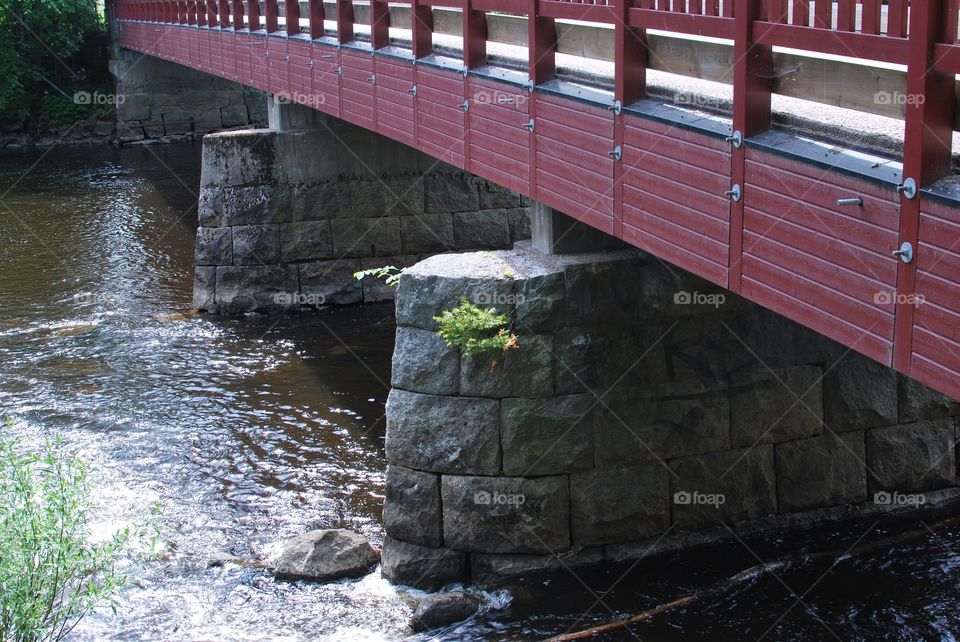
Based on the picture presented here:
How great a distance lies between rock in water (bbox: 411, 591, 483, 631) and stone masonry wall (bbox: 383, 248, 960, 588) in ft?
1.39

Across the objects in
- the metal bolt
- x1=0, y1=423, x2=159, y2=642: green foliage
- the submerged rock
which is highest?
the metal bolt

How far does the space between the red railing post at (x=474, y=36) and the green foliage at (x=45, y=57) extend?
2832 cm

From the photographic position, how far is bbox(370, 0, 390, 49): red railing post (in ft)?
38.9

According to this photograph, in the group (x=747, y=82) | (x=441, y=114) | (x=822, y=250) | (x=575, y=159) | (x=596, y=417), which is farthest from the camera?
(x=441, y=114)

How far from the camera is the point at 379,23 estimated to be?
1195 cm

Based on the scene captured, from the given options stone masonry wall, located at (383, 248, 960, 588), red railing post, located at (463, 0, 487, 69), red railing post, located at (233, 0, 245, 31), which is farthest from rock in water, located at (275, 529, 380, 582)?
red railing post, located at (233, 0, 245, 31)

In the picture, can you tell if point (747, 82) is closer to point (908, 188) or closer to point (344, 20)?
point (908, 188)

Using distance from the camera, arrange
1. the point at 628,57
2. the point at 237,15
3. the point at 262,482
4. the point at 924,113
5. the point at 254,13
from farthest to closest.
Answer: the point at 237,15
the point at 254,13
the point at 262,482
the point at 628,57
the point at 924,113

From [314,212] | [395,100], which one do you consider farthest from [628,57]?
[314,212]

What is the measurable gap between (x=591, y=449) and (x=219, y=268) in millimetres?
8999

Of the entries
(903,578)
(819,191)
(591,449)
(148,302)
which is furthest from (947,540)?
(148,302)

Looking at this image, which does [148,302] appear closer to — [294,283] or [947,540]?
Answer: [294,283]

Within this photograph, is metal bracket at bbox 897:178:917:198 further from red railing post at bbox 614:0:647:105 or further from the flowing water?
the flowing water

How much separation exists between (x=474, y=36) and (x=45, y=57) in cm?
3239
